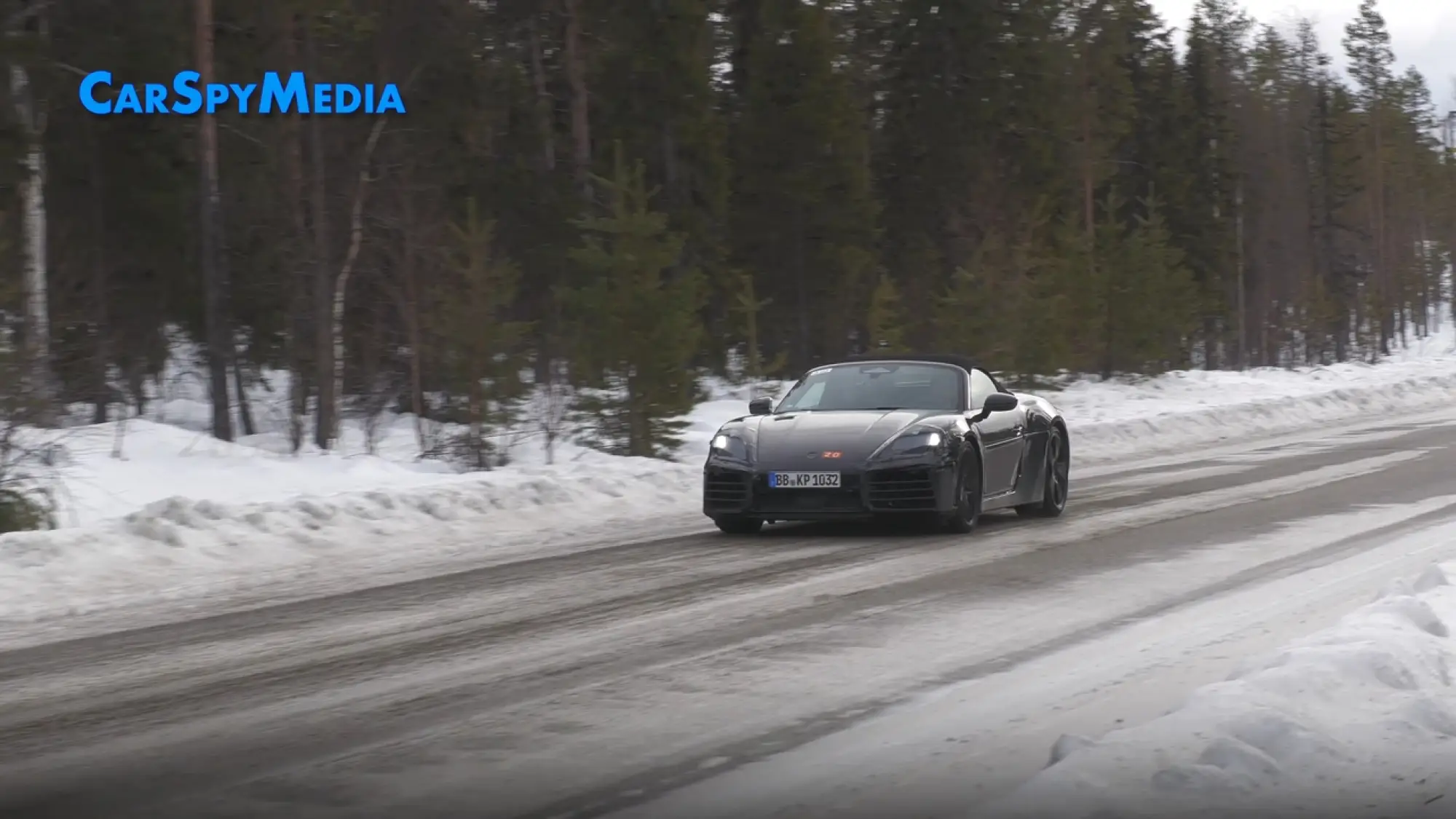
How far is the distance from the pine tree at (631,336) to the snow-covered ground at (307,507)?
77 cm

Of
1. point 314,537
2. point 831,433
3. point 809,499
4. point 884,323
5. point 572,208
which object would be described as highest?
point 572,208

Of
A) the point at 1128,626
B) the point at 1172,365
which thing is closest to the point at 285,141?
the point at 1128,626

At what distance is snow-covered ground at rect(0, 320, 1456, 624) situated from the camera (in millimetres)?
10859

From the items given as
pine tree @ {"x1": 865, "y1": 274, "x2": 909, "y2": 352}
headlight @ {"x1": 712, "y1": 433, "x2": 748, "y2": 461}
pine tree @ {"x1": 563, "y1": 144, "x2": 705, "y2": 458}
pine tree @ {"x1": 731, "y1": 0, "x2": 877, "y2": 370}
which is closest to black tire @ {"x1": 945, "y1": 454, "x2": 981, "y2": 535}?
headlight @ {"x1": 712, "y1": 433, "x2": 748, "y2": 461}

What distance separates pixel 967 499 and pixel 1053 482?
1898 mm

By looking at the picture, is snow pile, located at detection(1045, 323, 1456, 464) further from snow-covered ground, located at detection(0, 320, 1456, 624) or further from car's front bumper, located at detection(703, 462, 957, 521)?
car's front bumper, located at detection(703, 462, 957, 521)

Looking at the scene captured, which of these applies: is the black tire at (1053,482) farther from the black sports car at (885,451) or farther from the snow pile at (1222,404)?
the snow pile at (1222,404)

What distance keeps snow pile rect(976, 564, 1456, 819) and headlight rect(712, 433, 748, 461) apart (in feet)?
21.2

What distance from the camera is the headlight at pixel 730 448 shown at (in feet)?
43.0

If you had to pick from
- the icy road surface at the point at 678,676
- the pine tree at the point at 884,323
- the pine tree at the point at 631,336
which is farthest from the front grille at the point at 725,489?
the pine tree at the point at 884,323

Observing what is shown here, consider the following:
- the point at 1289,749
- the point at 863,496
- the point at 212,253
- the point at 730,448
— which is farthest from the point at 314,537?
the point at 212,253

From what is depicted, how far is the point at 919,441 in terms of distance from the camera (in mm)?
12867

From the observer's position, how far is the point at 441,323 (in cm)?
2044

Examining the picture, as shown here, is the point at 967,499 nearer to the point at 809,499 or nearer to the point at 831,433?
the point at 831,433
